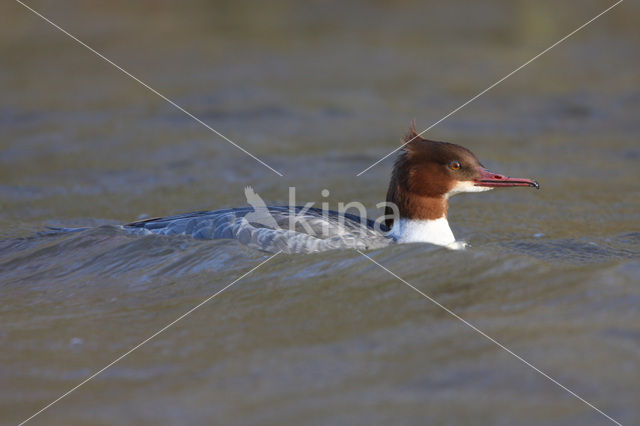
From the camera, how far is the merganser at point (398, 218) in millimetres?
6703

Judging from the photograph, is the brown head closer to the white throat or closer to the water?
the white throat

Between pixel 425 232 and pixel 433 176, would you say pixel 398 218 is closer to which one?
pixel 425 232

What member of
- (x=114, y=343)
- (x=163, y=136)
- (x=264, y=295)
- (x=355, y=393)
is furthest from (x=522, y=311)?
(x=163, y=136)

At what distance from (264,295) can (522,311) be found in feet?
6.20

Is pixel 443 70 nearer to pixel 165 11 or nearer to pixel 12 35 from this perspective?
pixel 165 11

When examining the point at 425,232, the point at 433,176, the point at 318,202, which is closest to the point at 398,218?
the point at 425,232

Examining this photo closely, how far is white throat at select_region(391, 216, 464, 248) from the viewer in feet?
22.5

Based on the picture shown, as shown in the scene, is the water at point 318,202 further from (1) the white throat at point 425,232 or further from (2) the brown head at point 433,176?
(2) the brown head at point 433,176

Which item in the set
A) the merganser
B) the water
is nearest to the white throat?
the merganser

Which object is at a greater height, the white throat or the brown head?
the brown head

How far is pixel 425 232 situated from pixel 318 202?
2457mm

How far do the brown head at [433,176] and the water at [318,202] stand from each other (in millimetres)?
435

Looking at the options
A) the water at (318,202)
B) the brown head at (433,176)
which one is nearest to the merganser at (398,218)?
the brown head at (433,176)

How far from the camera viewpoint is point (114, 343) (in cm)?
531
